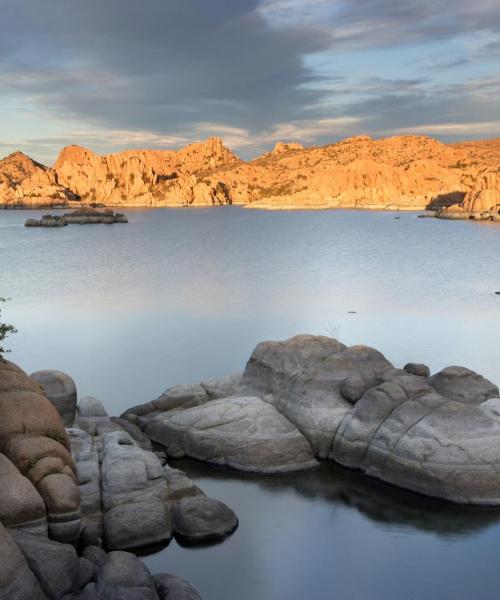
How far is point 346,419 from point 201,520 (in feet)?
20.6

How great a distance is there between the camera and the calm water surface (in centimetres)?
1652

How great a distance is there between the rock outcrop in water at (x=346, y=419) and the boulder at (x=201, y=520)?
3.50 metres

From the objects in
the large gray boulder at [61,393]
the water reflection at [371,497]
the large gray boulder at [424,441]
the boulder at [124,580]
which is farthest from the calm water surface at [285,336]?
the large gray boulder at [61,393]

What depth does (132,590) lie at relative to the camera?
12742mm

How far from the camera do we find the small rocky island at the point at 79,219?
157750mm

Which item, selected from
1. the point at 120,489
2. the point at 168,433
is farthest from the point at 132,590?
the point at 168,433

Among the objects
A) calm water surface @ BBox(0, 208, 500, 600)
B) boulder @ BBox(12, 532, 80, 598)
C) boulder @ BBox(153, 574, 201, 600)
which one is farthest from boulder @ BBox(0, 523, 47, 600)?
calm water surface @ BBox(0, 208, 500, 600)

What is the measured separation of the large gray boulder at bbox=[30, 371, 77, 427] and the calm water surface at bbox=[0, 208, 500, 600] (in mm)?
4261

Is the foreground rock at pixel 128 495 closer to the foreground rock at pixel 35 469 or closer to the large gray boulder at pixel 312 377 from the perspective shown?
the foreground rock at pixel 35 469

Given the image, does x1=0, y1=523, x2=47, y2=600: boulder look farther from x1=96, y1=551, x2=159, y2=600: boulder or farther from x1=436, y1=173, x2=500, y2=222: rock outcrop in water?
x1=436, y1=173, x2=500, y2=222: rock outcrop in water

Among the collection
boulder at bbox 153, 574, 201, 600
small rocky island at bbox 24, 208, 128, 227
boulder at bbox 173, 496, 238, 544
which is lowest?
boulder at bbox 173, 496, 238, 544

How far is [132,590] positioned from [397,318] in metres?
36.2

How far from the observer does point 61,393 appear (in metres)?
23.0

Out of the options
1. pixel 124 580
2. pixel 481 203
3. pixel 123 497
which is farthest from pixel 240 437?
pixel 481 203
